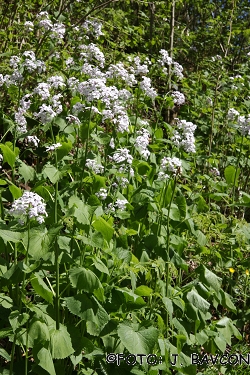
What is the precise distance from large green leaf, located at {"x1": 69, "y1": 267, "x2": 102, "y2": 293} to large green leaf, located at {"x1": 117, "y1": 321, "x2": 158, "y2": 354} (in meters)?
0.24

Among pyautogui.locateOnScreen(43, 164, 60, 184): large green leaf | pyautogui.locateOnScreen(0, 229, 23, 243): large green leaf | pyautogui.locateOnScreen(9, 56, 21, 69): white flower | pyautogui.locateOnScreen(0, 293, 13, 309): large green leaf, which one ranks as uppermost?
pyautogui.locateOnScreen(9, 56, 21, 69): white flower

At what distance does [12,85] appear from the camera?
3.33m

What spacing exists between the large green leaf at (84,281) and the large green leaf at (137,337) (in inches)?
9.6

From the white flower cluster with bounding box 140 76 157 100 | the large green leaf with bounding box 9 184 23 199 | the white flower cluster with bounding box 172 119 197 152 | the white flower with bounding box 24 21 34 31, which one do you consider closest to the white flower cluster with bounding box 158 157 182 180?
the white flower cluster with bounding box 172 119 197 152

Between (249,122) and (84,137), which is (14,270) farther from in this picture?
(249,122)

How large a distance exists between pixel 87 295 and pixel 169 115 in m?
3.89

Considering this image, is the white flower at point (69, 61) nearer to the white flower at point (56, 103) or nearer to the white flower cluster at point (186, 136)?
the white flower at point (56, 103)

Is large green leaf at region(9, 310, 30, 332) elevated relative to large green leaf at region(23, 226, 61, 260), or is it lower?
lower

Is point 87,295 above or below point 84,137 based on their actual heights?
below

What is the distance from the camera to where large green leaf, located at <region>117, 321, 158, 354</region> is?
2.05m

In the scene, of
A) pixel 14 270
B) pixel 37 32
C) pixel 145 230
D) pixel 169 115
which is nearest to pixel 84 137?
pixel 145 230

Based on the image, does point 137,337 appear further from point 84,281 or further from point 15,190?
point 15,190

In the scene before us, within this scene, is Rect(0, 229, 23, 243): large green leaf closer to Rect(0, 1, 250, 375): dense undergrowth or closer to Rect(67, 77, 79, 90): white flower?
Rect(0, 1, 250, 375): dense undergrowth

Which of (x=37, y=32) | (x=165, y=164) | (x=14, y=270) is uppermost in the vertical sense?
(x=37, y=32)
